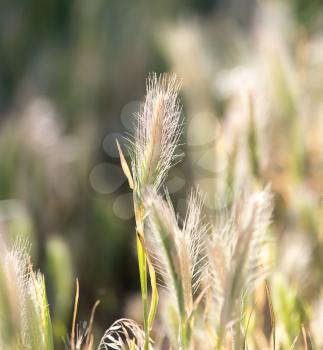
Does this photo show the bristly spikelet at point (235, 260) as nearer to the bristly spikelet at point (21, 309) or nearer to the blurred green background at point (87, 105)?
the bristly spikelet at point (21, 309)

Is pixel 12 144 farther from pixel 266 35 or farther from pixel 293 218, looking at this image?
pixel 293 218

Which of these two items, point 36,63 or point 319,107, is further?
point 36,63

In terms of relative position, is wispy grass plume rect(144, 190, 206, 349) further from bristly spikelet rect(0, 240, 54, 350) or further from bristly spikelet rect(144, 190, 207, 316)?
bristly spikelet rect(0, 240, 54, 350)

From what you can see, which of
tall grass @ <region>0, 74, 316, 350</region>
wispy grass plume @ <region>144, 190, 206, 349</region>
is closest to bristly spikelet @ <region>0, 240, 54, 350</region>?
tall grass @ <region>0, 74, 316, 350</region>

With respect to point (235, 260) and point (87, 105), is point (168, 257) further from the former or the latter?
point (87, 105)

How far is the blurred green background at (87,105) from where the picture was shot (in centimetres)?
155

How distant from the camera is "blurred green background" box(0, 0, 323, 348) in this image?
5.10 ft

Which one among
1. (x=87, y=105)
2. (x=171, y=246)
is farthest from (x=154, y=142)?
(x=87, y=105)

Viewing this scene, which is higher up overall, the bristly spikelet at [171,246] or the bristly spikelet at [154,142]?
the bristly spikelet at [154,142]

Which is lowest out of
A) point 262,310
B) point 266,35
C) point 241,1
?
point 262,310

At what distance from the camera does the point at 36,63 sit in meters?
2.56

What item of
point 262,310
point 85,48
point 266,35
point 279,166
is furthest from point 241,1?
point 262,310

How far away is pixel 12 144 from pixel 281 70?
669mm

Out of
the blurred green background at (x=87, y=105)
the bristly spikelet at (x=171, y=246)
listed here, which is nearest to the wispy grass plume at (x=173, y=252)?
the bristly spikelet at (x=171, y=246)
